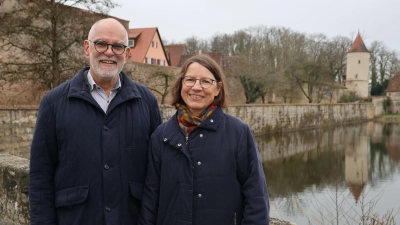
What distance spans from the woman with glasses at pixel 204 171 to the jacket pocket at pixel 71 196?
34cm

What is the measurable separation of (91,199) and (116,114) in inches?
19.5

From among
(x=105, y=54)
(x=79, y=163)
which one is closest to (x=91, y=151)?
(x=79, y=163)

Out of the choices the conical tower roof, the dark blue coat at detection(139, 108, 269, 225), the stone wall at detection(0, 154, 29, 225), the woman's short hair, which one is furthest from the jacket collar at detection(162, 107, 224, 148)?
the conical tower roof

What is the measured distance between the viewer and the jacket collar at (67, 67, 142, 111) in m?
2.02

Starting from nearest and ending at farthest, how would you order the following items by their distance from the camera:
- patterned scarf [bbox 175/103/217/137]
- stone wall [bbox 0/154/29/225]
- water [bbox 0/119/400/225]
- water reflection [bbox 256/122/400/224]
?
patterned scarf [bbox 175/103/217/137] → stone wall [bbox 0/154/29/225] → water [bbox 0/119/400/225] → water reflection [bbox 256/122/400/224]

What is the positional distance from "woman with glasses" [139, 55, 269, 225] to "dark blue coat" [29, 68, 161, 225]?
6.5 inches

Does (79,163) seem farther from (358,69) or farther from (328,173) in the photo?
(358,69)

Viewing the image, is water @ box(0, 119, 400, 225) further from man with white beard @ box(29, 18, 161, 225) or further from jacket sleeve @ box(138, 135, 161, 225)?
A: man with white beard @ box(29, 18, 161, 225)

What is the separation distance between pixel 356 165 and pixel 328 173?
2108mm

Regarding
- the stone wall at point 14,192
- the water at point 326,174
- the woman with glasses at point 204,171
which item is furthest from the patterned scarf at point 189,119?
A: the water at point 326,174

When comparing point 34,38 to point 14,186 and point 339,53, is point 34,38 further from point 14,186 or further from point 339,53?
point 339,53

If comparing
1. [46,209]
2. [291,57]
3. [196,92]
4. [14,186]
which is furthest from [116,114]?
[291,57]

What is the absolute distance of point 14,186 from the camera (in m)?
3.14

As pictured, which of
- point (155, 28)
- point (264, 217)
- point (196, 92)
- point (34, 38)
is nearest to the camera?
point (264, 217)
